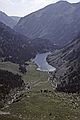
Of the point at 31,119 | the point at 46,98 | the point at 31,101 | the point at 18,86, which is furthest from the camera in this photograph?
the point at 18,86

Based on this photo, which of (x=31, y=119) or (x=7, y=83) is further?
(x=7, y=83)

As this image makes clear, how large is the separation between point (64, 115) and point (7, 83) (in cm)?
8717

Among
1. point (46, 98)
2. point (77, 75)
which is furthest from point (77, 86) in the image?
point (46, 98)

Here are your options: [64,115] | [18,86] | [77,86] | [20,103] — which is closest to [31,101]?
[20,103]

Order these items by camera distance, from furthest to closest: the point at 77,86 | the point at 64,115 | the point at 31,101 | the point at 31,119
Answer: the point at 77,86 < the point at 31,101 < the point at 64,115 < the point at 31,119

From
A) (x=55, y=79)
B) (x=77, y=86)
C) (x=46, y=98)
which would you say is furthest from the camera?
(x=55, y=79)

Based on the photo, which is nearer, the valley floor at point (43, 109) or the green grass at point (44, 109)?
the valley floor at point (43, 109)

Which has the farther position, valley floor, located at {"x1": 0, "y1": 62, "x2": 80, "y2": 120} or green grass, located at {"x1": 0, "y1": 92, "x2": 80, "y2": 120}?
green grass, located at {"x1": 0, "y1": 92, "x2": 80, "y2": 120}

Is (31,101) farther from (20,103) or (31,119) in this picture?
(31,119)

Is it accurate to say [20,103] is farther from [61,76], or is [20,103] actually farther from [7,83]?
[61,76]

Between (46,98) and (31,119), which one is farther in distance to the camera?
(46,98)

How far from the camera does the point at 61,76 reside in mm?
196500

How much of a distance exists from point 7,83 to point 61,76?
42153mm

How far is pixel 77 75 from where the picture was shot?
568 ft
